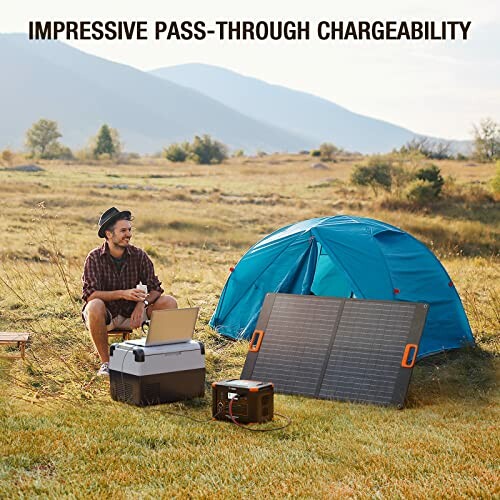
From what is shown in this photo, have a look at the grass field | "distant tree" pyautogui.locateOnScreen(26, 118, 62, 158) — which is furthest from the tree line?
the grass field

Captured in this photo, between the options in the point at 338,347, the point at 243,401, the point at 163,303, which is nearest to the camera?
the point at 243,401

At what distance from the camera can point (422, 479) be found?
450 cm

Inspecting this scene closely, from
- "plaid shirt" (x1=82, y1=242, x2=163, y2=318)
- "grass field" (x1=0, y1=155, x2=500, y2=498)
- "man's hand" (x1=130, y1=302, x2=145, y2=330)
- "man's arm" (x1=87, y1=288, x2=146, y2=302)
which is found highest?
"plaid shirt" (x1=82, y1=242, x2=163, y2=318)

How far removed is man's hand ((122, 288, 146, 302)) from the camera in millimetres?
6777

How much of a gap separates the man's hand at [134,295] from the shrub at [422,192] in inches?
713

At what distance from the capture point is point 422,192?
23922 mm

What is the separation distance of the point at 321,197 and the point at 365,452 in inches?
962

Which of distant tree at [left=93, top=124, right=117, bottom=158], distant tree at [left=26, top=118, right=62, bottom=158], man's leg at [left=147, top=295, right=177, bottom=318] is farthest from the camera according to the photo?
distant tree at [left=26, top=118, right=62, bottom=158]

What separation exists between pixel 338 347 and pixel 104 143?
56489mm

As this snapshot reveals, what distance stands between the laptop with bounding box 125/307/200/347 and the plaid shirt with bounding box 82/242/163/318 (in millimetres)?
1014

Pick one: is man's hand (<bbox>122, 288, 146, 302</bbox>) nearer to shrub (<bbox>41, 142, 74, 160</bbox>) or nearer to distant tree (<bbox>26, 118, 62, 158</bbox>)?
shrub (<bbox>41, 142, 74, 160</bbox>)

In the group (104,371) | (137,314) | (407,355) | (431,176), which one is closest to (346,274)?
(407,355)

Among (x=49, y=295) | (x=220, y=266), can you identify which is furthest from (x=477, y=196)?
(x=49, y=295)

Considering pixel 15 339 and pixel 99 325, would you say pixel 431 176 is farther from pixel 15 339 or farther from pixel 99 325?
pixel 99 325
